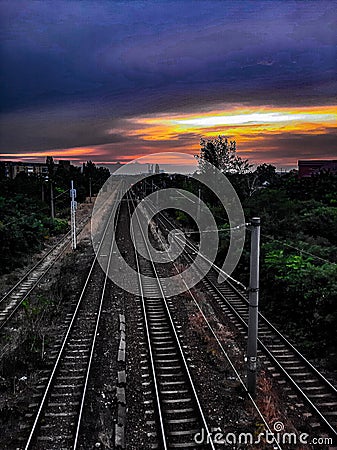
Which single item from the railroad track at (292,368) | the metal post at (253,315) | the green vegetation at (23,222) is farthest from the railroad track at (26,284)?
the metal post at (253,315)

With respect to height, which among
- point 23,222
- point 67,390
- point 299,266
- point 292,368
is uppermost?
point 23,222

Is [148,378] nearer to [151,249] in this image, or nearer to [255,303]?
[255,303]

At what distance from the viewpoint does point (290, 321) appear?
13.7 meters

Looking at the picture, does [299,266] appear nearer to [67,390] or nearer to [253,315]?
[253,315]

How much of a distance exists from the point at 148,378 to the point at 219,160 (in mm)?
35461

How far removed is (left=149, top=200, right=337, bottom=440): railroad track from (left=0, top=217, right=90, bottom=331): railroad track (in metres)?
7.23

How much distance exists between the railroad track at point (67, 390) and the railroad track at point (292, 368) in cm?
429

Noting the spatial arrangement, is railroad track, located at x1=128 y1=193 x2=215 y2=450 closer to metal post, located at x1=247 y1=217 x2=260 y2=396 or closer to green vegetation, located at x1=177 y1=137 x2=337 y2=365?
metal post, located at x1=247 y1=217 x2=260 y2=396

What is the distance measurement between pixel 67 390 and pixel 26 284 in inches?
392

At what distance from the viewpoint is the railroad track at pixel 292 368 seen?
8492mm

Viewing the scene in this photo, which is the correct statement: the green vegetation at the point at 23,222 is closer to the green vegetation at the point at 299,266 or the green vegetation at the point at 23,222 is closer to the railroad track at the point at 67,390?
the railroad track at the point at 67,390

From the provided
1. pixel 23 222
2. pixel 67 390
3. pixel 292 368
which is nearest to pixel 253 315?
pixel 292 368

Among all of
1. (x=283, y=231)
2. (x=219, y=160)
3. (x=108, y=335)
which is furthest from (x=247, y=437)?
(x=219, y=160)

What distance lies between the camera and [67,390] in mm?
9297
